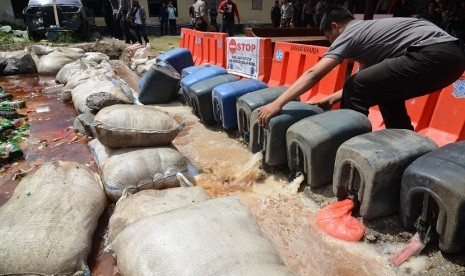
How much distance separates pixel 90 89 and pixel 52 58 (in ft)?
10.9

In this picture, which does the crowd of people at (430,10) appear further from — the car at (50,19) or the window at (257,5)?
the car at (50,19)

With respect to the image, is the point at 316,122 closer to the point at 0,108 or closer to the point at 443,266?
the point at 443,266

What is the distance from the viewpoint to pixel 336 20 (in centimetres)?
278

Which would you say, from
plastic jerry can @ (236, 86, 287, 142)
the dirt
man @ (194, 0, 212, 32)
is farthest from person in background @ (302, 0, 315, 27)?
plastic jerry can @ (236, 86, 287, 142)

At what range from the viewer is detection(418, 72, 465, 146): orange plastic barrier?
2.85 meters

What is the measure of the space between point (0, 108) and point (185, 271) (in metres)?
4.53

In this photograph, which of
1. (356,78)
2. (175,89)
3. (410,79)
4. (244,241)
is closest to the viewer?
(244,241)

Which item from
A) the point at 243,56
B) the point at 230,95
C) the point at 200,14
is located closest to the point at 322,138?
the point at 230,95

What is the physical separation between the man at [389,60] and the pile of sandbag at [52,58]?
619 cm

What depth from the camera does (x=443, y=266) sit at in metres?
2.04

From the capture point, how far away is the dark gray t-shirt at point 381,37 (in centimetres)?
259

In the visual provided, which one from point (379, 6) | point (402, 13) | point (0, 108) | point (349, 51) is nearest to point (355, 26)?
point (349, 51)

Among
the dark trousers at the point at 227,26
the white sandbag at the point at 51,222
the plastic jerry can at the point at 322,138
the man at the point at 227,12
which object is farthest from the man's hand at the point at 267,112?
the dark trousers at the point at 227,26

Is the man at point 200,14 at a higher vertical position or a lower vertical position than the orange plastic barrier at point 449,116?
higher
